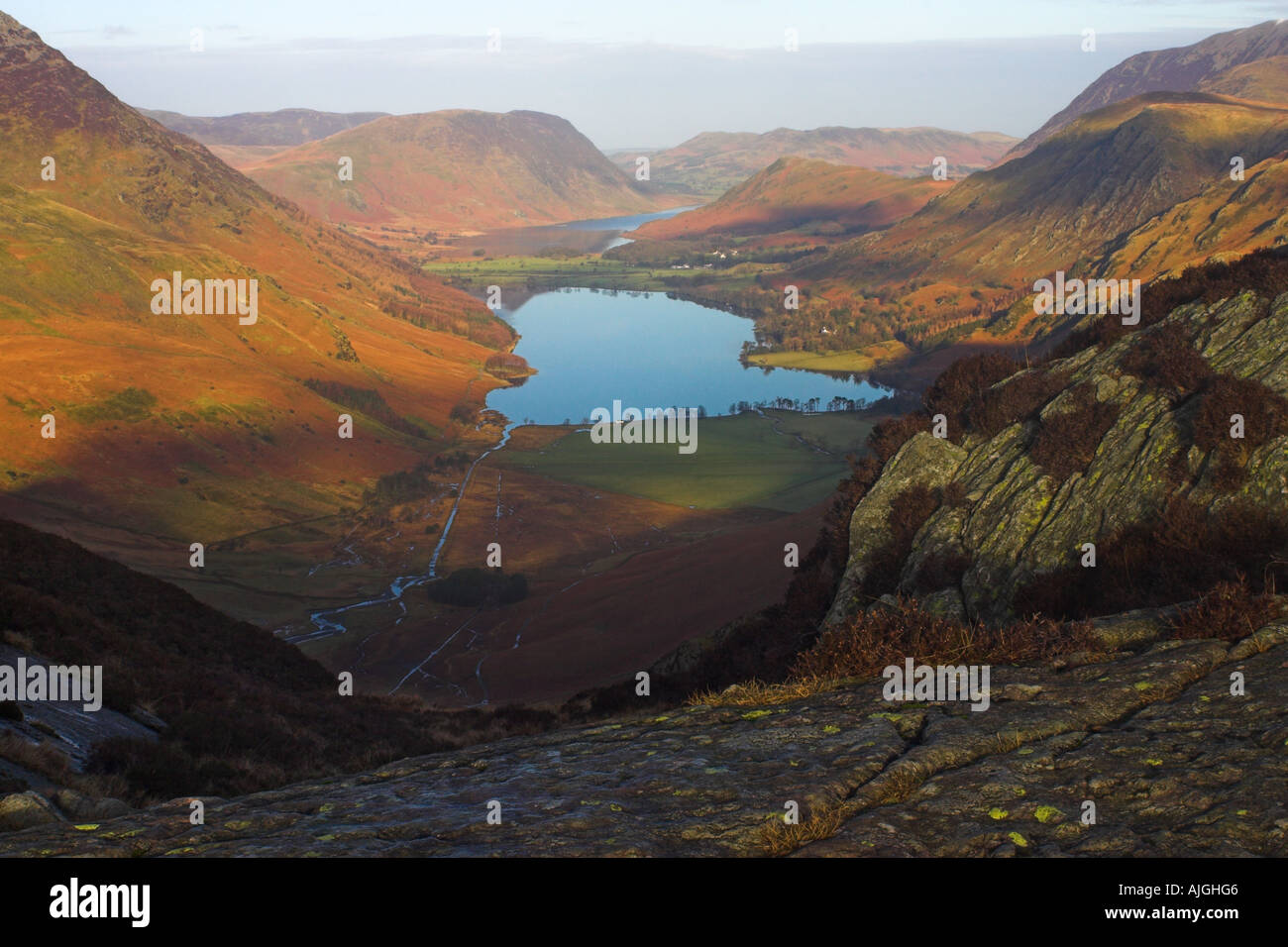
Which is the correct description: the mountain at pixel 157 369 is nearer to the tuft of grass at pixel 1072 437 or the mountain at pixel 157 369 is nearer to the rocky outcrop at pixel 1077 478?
the rocky outcrop at pixel 1077 478

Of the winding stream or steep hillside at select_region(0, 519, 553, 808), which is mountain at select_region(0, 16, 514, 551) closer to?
the winding stream

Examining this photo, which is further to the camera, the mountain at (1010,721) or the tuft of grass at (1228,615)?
the tuft of grass at (1228,615)

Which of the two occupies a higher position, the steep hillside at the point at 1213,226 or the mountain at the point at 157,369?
the steep hillside at the point at 1213,226

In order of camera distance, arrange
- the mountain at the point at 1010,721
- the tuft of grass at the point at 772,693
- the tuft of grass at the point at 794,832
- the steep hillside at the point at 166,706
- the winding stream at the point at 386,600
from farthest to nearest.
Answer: the winding stream at the point at 386,600 < the steep hillside at the point at 166,706 < the tuft of grass at the point at 772,693 < the mountain at the point at 1010,721 < the tuft of grass at the point at 794,832

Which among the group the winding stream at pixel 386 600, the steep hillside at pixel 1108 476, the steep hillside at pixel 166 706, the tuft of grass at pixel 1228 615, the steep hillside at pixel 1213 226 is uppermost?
the steep hillside at pixel 1213 226

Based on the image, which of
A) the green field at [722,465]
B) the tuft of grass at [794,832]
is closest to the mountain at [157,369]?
the green field at [722,465]

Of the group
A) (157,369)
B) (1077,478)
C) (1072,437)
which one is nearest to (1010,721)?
(1077,478)

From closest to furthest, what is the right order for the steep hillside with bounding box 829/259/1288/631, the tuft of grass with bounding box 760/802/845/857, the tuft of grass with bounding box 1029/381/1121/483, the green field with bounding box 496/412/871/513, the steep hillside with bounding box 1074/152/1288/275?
the tuft of grass with bounding box 760/802/845/857 → the steep hillside with bounding box 829/259/1288/631 → the tuft of grass with bounding box 1029/381/1121/483 → the green field with bounding box 496/412/871/513 → the steep hillside with bounding box 1074/152/1288/275

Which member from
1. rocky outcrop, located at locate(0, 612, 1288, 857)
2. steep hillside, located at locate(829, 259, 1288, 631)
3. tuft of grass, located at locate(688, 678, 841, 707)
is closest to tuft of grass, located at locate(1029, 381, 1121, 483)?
steep hillside, located at locate(829, 259, 1288, 631)
